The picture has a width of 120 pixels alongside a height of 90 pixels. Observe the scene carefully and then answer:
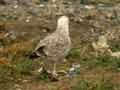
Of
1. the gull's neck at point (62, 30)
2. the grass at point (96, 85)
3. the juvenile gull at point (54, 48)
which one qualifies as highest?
the gull's neck at point (62, 30)

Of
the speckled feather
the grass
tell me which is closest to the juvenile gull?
the speckled feather

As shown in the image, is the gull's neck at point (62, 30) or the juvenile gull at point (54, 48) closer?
the juvenile gull at point (54, 48)

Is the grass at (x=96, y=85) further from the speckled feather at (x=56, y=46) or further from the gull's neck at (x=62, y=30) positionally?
the gull's neck at (x=62, y=30)

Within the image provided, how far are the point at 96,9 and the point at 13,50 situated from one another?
7.45 metres

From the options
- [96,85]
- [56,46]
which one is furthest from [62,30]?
[96,85]

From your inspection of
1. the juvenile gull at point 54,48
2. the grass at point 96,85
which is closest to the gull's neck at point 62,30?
the juvenile gull at point 54,48

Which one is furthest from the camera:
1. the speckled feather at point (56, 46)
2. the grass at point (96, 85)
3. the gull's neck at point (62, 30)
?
the gull's neck at point (62, 30)

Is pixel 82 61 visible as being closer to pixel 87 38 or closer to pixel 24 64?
pixel 24 64

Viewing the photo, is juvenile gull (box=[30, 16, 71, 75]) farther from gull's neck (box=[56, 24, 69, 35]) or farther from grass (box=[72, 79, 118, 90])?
grass (box=[72, 79, 118, 90])

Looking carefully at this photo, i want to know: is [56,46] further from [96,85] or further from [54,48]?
[96,85]

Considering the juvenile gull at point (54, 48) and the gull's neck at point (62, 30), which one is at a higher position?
the gull's neck at point (62, 30)

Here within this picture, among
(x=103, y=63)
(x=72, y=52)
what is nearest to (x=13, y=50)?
(x=72, y=52)

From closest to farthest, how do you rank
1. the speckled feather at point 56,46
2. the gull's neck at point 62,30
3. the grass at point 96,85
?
the grass at point 96,85, the speckled feather at point 56,46, the gull's neck at point 62,30

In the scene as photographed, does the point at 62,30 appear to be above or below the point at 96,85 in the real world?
above
